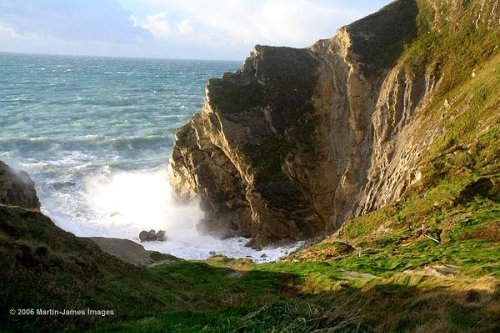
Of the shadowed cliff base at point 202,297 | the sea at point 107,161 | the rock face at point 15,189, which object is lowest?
the sea at point 107,161

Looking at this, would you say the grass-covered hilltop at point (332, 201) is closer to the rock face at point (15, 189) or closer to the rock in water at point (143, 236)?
the rock face at point (15, 189)

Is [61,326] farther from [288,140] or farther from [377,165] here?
[288,140]

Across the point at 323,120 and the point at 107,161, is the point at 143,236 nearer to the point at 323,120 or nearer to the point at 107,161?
the point at 323,120

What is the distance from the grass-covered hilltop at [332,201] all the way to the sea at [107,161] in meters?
4.19

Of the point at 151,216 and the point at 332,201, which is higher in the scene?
the point at 332,201

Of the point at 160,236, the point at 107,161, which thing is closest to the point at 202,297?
the point at 160,236

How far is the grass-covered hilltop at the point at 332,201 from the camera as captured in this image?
13758mm

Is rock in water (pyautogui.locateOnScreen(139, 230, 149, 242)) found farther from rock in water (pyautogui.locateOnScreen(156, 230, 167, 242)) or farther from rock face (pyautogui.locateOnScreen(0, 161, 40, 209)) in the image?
rock face (pyautogui.locateOnScreen(0, 161, 40, 209))

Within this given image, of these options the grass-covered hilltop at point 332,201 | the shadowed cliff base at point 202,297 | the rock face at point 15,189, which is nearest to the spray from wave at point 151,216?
the grass-covered hilltop at point 332,201

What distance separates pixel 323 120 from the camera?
50.8m

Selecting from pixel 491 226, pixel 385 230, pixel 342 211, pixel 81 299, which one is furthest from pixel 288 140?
pixel 81 299

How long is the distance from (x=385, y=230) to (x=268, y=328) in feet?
61.1

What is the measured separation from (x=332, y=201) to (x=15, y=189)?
29.0 metres

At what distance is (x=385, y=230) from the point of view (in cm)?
2917
